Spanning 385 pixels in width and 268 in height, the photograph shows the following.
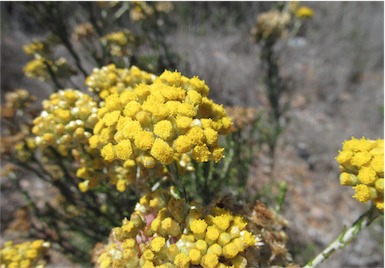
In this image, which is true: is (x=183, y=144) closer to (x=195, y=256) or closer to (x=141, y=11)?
(x=195, y=256)

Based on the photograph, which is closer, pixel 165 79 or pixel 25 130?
pixel 165 79

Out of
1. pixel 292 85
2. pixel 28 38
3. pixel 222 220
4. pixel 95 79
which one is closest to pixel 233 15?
pixel 292 85

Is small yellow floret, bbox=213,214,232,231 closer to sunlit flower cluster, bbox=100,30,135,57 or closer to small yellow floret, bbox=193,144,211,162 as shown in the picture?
small yellow floret, bbox=193,144,211,162

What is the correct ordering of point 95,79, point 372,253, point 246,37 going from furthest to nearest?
point 246,37 → point 372,253 → point 95,79

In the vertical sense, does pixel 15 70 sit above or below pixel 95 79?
above

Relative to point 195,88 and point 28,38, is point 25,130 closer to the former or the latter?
point 195,88

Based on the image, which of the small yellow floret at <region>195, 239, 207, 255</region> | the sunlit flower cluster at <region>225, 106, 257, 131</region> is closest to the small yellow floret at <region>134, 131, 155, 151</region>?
the small yellow floret at <region>195, 239, 207, 255</region>

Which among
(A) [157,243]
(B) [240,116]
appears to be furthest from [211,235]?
(B) [240,116]

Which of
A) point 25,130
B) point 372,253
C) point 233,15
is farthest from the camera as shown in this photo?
point 233,15
